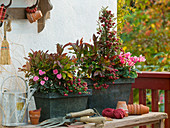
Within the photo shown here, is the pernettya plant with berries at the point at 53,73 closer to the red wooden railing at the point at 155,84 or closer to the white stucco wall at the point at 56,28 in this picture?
the white stucco wall at the point at 56,28

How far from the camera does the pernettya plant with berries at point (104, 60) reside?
1882 mm

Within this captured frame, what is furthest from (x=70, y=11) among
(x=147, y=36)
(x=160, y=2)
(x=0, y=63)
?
(x=160, y=2)

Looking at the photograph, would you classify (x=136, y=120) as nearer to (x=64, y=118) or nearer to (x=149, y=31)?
(x=64, y=118)

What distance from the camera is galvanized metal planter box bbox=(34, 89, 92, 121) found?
1.63m

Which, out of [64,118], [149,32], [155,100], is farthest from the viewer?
[149,32]

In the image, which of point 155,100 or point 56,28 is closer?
point 56,28

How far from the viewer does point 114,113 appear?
1.81 meters

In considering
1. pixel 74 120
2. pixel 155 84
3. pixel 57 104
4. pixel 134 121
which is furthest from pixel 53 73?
pixel 155 84

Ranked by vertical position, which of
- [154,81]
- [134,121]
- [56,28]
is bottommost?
[134,121]

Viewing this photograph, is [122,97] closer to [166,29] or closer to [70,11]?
[70,11]

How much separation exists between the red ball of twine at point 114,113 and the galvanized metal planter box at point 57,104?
0.19m

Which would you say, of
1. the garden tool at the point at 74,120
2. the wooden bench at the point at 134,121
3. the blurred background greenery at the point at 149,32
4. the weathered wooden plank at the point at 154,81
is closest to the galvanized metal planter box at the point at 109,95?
the wooden bench at the point at 134,121

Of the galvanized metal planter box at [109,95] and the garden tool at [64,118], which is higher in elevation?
the galvanized metal planter box at [109,95]

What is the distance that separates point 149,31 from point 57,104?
14.7 ft
